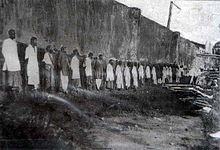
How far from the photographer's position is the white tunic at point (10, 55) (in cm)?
447

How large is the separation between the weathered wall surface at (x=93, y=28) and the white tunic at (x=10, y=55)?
9 centimetres

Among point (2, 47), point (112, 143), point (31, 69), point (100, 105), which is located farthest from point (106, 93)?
point (2, 47)

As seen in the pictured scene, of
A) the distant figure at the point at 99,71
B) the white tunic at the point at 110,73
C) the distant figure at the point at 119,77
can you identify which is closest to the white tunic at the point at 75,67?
the distant figure at the point at 99,71

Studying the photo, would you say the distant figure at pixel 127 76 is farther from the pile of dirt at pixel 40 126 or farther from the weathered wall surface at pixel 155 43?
the pile of dirt at pixel 40 126

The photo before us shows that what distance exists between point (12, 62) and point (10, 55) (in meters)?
0.08

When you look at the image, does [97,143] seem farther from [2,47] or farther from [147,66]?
[2,47]

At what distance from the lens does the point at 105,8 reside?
484 centimetres

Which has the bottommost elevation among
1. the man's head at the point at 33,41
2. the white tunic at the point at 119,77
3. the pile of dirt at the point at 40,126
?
the pile of dirt at the point at 40,126

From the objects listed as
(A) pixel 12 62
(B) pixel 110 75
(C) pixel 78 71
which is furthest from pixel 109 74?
→ (A) pixel 12 62

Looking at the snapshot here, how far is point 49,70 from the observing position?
4.66 metres

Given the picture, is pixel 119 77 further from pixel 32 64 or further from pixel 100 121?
pixel 32 64

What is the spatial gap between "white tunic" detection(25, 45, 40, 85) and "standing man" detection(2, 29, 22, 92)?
11cm

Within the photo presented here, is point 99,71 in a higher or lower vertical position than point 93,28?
lower

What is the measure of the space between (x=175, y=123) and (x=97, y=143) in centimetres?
101
